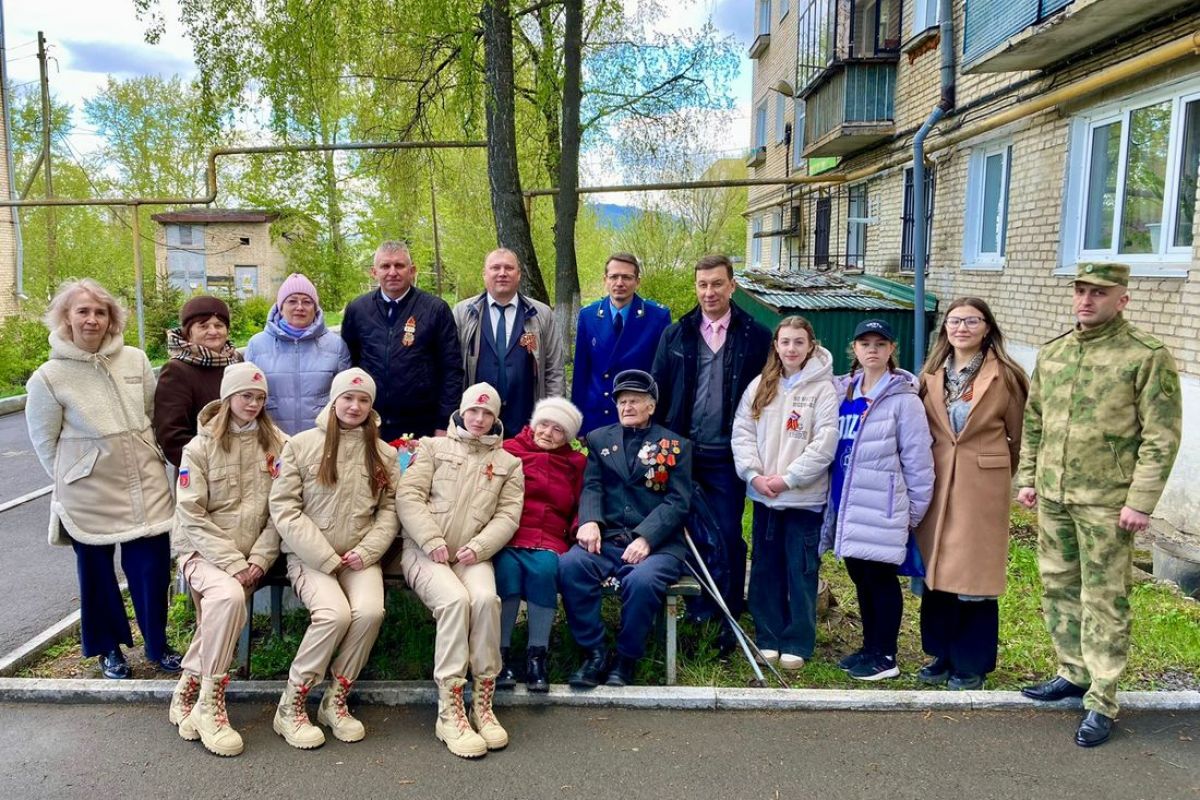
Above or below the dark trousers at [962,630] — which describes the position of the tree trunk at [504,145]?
above

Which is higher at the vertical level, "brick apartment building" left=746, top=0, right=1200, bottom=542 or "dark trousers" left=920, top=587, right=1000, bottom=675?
"brick apartment building" left=746, top=0, right=1200, bottom=542

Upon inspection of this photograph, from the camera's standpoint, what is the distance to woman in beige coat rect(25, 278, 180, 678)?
395cm

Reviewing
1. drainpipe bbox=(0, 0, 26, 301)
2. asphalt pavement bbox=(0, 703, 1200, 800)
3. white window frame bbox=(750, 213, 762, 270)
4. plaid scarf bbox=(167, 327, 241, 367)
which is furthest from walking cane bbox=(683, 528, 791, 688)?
drainpipe bbox=(0, 0, 26, 301)

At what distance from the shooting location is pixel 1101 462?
3539 millimetres

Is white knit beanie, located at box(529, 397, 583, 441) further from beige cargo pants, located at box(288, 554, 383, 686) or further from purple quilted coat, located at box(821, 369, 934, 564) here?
purple quilted coat, located at box(821, 369, 934, 564)

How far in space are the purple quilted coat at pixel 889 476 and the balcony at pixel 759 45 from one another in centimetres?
2152

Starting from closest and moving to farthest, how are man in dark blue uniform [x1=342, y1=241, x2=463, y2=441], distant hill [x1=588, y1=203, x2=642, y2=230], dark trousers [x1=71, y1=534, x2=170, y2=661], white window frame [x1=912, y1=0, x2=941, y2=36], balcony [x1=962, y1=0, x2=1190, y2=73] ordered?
A: dark trousers [x1=71, y1=534, x2=170, y2=661] < man in dark blue uniform [x1=342, y1=241, x2=463, y2=441] < balcony [x1=962, y1=0, x2=1190, y2=73] < white window frame [x1=912, y1=0, x2=941, y2=36] < distant hill [x1=588, y1=203, x2=642, y2=230]

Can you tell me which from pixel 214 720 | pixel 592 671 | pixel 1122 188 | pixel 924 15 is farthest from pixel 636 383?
pixel 924 15

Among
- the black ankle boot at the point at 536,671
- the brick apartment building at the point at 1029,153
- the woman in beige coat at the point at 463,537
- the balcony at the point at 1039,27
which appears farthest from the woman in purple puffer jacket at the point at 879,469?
the balcony at the point at 1039,27

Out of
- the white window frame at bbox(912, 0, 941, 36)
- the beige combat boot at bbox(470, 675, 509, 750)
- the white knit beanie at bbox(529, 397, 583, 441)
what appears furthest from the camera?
the white window frame at bbox(912, 0, 941, 36)

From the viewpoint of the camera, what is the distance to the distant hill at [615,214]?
2620 cm

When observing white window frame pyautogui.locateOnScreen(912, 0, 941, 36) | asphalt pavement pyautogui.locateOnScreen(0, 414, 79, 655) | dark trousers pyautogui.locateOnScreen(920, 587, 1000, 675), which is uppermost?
white window frame pyautogui.locateOnScreen(912, 0, 941, 36)

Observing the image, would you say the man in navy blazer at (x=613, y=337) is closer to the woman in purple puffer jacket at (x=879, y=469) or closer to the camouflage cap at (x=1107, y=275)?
the woman in purple puffer jacket at (x=879, y=469)

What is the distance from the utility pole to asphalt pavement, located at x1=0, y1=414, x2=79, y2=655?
1766cm
